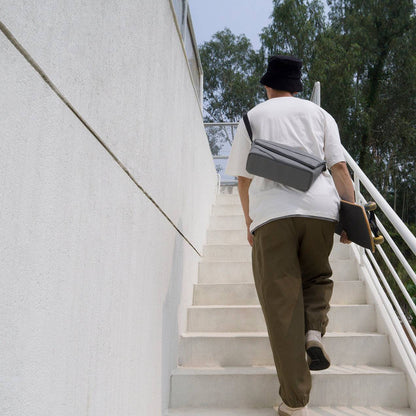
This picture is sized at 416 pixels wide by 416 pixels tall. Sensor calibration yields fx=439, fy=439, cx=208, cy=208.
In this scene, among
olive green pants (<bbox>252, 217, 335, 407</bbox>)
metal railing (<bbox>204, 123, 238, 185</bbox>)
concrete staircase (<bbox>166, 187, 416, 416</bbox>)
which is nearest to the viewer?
olive green pants (<bbox>252, 217, 335, 407</bbox>)

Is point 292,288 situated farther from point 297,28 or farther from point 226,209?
point 297,28

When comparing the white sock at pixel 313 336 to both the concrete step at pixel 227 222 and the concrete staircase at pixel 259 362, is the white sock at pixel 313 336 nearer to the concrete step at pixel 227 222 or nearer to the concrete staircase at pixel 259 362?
the concrete staircase at pixel 259 362

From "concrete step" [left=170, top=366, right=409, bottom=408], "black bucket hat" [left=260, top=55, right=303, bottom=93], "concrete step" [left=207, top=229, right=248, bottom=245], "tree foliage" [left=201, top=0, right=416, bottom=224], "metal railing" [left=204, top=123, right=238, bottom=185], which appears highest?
"tree foliage" [left=201, top=0, right=416, bottom=224]

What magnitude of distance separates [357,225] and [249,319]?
1076 mm

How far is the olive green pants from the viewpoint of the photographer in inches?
67.4

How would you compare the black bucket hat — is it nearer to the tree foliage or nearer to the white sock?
the white sock

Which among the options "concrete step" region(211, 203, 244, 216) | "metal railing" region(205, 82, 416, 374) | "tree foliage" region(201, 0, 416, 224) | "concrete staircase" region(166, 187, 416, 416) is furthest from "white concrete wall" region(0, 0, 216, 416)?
"tree foliage" region(201, 0, 416, 224)

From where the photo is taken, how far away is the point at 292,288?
1755mm

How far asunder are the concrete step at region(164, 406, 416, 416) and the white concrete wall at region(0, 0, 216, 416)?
0.14m

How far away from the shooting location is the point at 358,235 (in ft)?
5.96

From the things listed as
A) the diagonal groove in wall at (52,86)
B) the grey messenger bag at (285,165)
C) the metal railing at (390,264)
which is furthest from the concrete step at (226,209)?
the diagonal groove in wall at (52,86)

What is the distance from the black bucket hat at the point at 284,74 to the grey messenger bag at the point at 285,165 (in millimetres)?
356

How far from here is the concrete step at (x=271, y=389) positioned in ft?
6.75

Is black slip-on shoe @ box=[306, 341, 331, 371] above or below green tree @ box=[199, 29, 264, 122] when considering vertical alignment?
below
